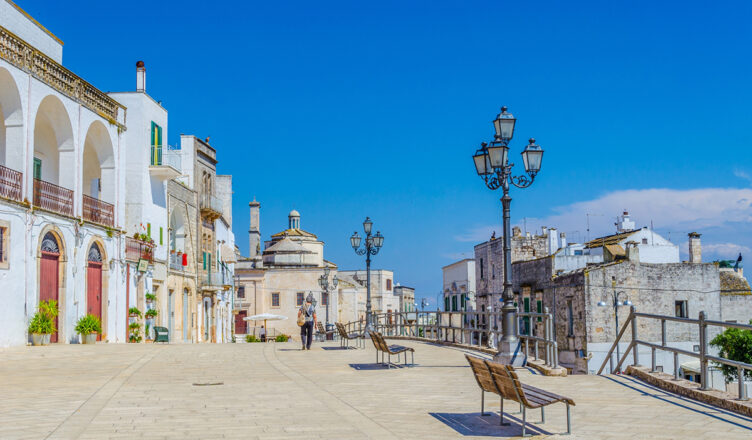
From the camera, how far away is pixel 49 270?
24.5 meters

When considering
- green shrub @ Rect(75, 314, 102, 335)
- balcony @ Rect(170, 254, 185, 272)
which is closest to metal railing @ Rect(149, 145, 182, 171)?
balcony @ Rect(170, 254, 185, 272)

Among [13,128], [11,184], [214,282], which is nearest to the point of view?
[11,184]

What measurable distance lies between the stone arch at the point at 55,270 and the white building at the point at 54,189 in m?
0.03

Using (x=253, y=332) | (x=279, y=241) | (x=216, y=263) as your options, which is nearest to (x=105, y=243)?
(x=216, y=263)

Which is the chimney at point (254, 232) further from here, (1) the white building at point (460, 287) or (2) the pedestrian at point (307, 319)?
(2) the pedestrian at point (307, 319)

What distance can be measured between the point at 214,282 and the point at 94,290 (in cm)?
1679

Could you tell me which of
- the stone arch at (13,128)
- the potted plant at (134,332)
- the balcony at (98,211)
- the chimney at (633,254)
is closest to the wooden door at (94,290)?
the balcony at (98,211)

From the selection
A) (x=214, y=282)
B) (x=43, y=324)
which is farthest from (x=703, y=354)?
(x=214, y=282)

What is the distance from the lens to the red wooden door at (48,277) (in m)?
23.9

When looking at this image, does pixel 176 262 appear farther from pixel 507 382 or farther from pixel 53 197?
pixel 507 382

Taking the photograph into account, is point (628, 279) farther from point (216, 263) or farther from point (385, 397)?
point (385, 397)

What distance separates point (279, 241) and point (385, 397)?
6317 cm

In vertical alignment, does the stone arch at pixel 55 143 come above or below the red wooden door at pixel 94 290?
above

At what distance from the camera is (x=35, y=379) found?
13406 mm
